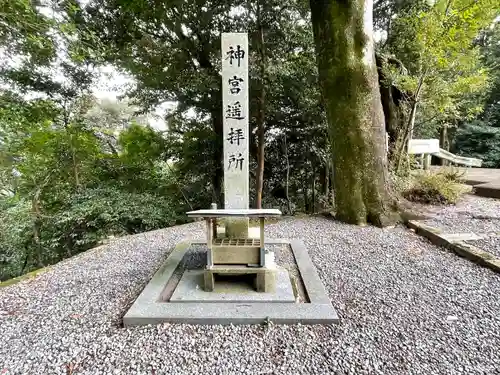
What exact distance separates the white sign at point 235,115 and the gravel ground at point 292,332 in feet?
3.51

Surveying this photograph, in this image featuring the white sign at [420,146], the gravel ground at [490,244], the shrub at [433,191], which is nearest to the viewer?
the gravel ground at [490,244]

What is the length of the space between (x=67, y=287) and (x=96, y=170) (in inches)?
183

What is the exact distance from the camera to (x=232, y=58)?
240 cm

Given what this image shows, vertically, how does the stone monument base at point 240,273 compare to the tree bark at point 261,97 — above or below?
below

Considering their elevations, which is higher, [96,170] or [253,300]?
[96,170]

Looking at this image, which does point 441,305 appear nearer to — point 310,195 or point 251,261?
point 251,261

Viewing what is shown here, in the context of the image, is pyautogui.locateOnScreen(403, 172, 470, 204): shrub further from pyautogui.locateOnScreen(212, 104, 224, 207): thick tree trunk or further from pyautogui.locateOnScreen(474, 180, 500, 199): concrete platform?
pyautogui.locateOnScreen(212, 104, 224, 207): thick tree trunk

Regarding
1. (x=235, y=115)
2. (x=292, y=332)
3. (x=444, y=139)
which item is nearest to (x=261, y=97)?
(x=235, y=115)

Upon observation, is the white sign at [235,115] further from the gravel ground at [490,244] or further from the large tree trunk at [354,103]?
the gravel ground at [490,244]

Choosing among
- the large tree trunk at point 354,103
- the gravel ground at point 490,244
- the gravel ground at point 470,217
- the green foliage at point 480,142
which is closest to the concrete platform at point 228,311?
the gravel ground at point 490,244

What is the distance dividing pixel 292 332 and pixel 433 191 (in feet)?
13.6

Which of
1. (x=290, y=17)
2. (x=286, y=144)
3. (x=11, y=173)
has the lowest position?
(x=11, y=173)

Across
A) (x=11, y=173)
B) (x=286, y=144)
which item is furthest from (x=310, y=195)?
(x=11, y=173)

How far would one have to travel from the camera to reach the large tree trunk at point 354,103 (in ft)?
11.9
